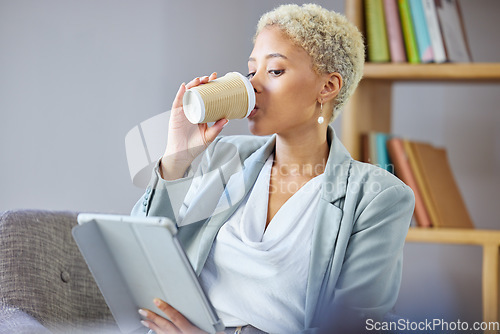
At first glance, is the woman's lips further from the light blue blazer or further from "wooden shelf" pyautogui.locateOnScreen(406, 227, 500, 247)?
"wooden shelf" pyautogui.locateOnScreen(406, 227, 500, 247)

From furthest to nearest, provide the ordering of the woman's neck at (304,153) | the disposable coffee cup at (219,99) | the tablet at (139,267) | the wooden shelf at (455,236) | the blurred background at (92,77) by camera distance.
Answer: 1. the blurred background at (92,77)
2. the wooden shelf at (455,236)
3. the woman's neck at (304,153)
4. the disposable coffee cup at (219,99)
5. the tablet at (139,267)

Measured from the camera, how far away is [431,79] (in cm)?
165

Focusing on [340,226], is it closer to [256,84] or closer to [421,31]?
[256,84]

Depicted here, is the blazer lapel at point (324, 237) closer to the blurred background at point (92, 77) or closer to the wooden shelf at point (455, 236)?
the wooden shelf at point (455, 236)

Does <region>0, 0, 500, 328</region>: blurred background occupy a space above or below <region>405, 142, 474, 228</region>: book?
above

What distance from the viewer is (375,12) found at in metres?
1.62

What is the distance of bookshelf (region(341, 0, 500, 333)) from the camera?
1547 millimetres

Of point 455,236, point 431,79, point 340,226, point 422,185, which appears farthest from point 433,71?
point 340,226

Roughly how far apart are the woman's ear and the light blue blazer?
11cm

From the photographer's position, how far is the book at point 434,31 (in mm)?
1572

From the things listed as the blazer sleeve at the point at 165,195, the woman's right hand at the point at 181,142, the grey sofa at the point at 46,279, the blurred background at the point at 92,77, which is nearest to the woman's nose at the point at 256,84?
the woman's right hand at the point at 181,142

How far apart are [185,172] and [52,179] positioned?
914 millimetres

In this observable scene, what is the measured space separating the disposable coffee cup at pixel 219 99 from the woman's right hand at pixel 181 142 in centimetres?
9

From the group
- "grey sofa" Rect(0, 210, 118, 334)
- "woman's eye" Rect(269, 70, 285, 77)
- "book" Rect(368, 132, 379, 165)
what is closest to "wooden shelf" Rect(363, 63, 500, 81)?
"book" Rect(368, 132, 379, 165)
